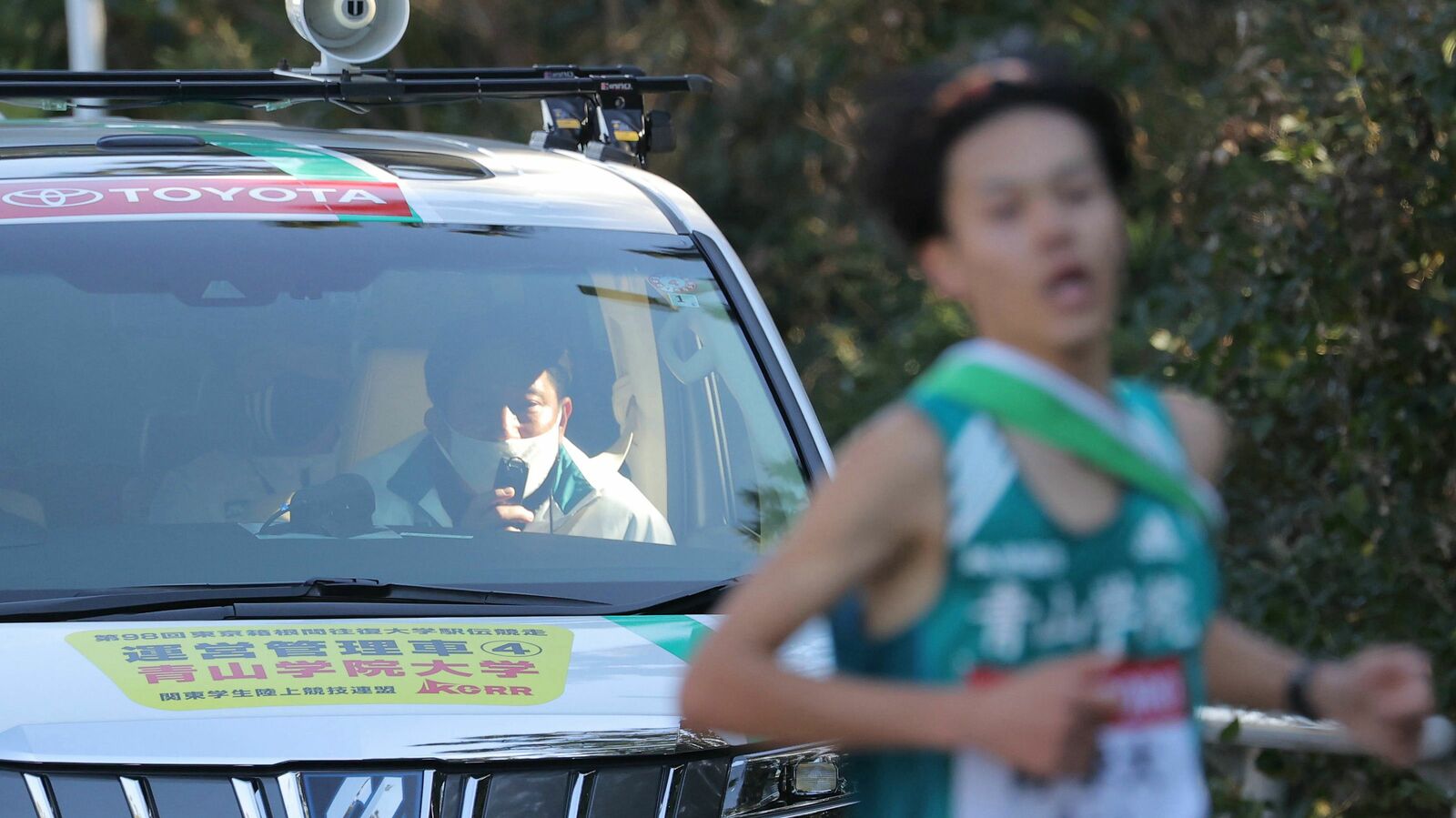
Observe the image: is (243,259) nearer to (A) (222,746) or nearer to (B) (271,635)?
(B) (271,635)

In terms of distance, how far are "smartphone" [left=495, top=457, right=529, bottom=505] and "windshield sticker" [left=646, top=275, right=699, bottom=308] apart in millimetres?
459

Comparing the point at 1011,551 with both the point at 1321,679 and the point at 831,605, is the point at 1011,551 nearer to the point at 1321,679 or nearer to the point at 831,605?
the point at 831,605

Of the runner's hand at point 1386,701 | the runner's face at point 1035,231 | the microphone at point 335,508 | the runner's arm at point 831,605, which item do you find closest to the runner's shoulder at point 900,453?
the runner's arm at point 831,605

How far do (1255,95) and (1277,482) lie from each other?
4.13ft

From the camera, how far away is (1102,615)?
1857 millimetres

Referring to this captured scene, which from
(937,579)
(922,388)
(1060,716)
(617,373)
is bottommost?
(1060,716)

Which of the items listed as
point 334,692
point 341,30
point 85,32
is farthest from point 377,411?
point 85,32

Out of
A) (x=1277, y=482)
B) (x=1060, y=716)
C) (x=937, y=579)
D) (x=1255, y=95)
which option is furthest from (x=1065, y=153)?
(x=1255, y=95)

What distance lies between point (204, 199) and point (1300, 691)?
2.55 metres

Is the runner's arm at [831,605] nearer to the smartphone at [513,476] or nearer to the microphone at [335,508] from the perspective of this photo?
the microphone at [335,508]

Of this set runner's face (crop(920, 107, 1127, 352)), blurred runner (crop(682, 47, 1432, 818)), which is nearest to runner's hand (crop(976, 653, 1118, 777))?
blurred runner (crop(682, 47, 1432, 818))

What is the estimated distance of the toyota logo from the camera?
3.94 metres

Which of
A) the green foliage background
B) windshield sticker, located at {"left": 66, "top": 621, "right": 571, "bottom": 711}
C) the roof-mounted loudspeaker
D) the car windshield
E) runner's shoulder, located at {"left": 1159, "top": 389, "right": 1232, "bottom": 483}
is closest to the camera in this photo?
runner's shoulder, located at {"left": 1159, "top": 389, "right": 1232, "bottom": 483}

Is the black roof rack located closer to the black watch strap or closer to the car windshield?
the car windshield
